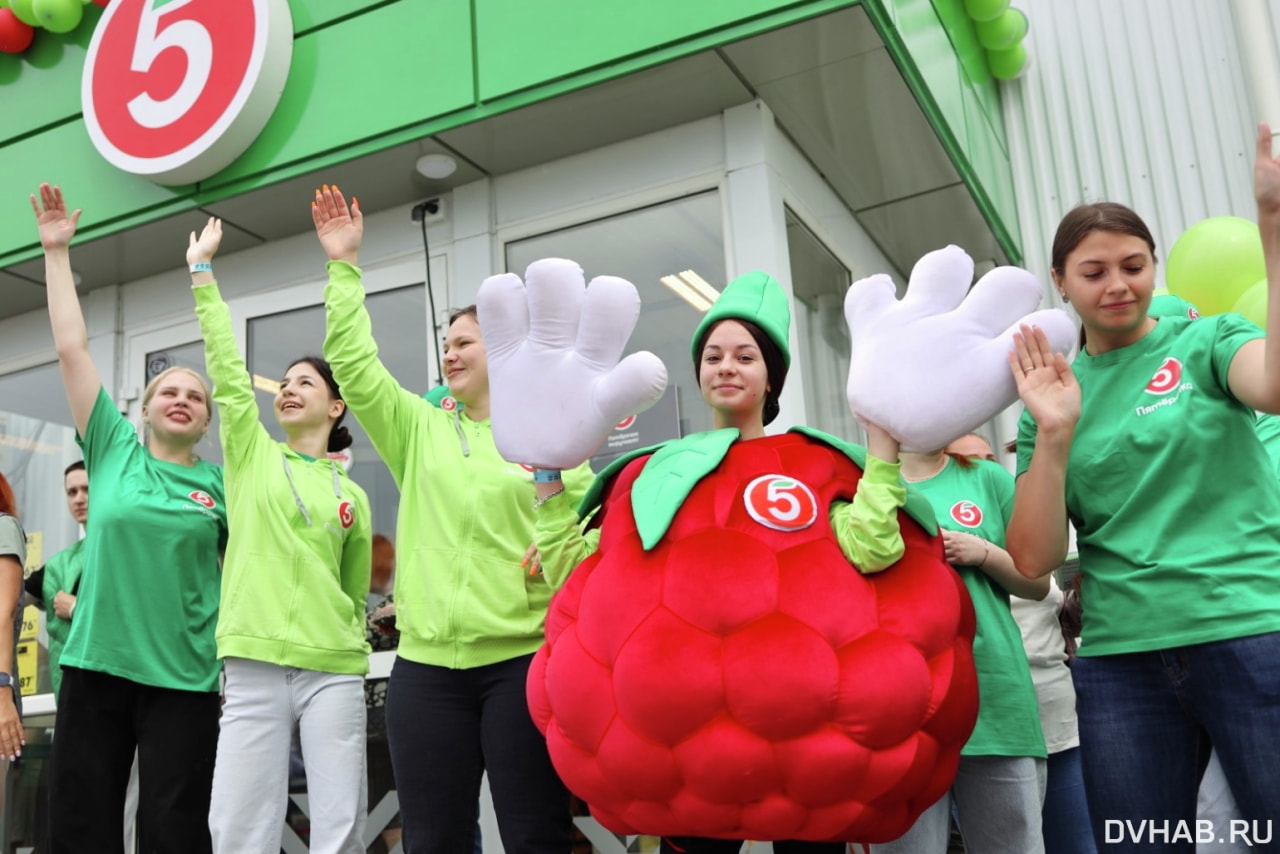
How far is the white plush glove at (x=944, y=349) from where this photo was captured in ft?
5.97

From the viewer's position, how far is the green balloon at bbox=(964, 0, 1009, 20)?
16.2 feet

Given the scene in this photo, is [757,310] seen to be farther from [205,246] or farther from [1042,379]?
[205,246]

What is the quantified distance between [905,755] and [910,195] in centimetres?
327

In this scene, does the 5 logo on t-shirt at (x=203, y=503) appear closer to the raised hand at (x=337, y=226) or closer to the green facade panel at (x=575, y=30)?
the raised hand at (x=337, y=226)

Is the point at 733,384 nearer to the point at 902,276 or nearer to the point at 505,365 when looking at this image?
the point at 505,365

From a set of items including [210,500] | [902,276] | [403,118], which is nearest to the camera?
[210,500]

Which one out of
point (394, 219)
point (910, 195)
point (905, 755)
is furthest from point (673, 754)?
point (910, 195)

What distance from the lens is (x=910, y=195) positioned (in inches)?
180

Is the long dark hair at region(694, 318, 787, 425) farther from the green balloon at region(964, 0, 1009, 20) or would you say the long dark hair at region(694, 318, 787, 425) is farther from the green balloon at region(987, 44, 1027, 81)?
the green balloon at region(987, 44, 1027, 81)

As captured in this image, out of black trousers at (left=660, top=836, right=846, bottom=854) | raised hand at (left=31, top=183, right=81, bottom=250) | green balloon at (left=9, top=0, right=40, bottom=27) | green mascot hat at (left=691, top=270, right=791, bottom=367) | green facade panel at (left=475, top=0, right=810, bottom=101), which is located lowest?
black trousers at (left=660, top=836, right=846, bottom=854)

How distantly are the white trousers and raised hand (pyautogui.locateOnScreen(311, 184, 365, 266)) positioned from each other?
1.04m

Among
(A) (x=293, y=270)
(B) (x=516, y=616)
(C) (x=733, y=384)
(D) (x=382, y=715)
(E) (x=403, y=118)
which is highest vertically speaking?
(E) (x=403, y=118)

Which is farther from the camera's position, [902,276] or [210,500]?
[902,276]

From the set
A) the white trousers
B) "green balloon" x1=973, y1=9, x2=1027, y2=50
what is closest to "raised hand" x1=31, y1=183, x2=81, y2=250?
the white trousers
